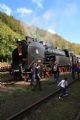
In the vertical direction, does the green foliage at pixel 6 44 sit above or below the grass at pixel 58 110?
above

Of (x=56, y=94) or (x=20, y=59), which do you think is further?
(x=20, y=59)

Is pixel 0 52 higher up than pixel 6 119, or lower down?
higher up

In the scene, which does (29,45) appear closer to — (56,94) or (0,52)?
(56,94)

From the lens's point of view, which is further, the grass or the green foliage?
the green foliage

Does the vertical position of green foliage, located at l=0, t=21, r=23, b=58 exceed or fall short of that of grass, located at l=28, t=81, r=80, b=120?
it exceeds it

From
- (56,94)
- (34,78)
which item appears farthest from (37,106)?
(34,78)

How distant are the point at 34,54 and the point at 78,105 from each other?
1276 cm

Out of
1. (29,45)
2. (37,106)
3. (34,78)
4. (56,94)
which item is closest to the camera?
(37,106)

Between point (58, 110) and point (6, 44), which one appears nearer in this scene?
point (58, 110)

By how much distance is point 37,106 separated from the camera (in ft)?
45.3

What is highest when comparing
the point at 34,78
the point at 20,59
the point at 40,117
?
the point at 20,59

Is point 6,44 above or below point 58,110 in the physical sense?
above

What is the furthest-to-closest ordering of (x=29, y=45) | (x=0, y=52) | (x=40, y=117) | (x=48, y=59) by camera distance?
(x=0, y=52) → (x=48, y=59) → (x=29, y=45) → (x=40, y=117)

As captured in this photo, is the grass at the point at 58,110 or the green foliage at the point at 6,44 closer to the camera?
the grass at the point at 58,110
